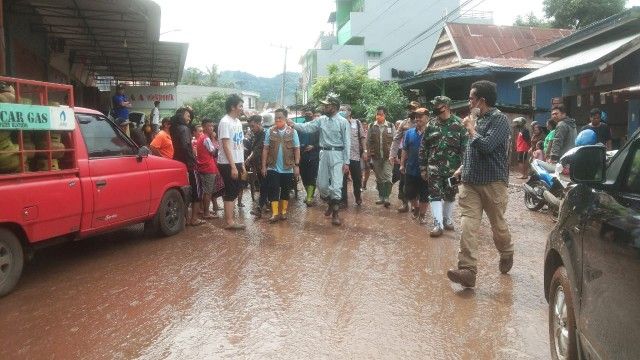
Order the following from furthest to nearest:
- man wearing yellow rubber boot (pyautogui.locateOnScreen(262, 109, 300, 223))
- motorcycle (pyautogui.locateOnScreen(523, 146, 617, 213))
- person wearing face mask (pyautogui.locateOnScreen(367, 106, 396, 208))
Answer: person wearing face mask (pyautogui.locateOnScreen(367, 106, 396, 208))
man wearing yellow rubber boot (pyautogui.locateOnScreen(262, 109, 300, 223))
motorcycle (pyautogui.locateOnScreen(523, 146, 617, 213))

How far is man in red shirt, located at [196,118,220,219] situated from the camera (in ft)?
26.9

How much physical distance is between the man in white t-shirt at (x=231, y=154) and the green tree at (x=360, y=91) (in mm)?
15053

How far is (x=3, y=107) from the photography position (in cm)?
470

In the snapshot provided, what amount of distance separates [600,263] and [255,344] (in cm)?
233

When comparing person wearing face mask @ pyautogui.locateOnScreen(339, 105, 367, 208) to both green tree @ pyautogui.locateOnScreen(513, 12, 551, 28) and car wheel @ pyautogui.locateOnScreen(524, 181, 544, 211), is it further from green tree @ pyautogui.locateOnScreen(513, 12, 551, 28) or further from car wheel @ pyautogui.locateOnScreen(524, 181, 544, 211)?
green tree @ pyautogui.locateOnScreen(513, 12, 551, 28)

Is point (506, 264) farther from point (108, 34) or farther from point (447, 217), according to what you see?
point (108, 34)

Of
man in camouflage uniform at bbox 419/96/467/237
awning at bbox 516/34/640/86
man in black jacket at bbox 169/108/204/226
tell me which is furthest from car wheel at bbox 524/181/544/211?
man in black jacket at bbox 169/108/204/226

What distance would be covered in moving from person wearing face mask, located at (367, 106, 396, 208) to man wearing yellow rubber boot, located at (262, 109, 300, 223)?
6.73ft

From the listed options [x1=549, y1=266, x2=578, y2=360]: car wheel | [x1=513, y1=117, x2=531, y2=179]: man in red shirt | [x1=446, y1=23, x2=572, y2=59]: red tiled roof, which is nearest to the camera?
[x1=549, y1=266, x2=578, y2=360]: car wheel

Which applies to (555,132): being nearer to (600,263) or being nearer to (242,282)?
(242,282)

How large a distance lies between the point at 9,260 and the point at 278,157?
4.28 metres

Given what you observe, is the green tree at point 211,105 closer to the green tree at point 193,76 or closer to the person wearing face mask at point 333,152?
the green tree at point 193,76

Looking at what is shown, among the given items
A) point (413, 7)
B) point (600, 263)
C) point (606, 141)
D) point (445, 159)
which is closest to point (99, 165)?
point (445, 159)

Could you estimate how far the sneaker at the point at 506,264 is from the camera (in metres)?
5.45
